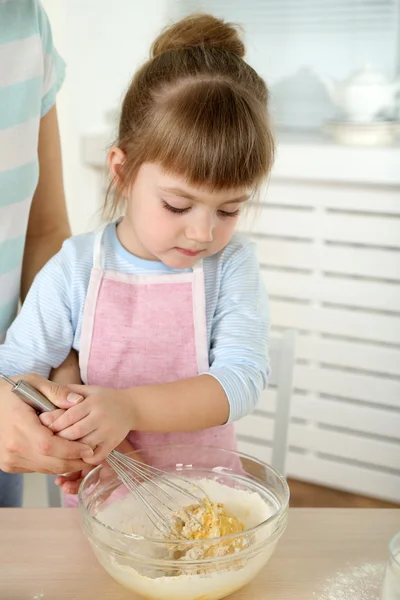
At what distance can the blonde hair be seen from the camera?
0.95 meters

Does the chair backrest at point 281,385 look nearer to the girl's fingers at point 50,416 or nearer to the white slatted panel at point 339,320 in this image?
the girl's fingers at point 50,416

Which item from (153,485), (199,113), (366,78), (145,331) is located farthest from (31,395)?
(366,78)

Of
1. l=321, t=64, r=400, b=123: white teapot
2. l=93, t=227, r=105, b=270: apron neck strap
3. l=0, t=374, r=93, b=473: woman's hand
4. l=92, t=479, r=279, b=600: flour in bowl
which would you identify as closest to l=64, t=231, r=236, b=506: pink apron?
l=93, t=227, r=105, b=270: apron neck strap

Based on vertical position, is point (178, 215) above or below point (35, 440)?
above

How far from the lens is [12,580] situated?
769 millimetres

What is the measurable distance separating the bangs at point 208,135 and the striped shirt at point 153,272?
17 centimetres

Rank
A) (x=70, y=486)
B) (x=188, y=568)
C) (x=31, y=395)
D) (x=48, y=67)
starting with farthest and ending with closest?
(x=48, y=67), (x=70, y=486), (x=31, y=395), (x=188, y=568)

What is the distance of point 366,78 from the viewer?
7.50ft

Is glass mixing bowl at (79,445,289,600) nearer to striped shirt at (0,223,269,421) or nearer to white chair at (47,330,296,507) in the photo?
striped shirt at (0,223,269,421)

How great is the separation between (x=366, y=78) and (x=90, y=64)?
89 centimetres

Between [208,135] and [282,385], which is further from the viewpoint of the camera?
[282,385]

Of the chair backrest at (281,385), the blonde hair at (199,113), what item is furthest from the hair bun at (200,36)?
the chair backrest at (281,385)

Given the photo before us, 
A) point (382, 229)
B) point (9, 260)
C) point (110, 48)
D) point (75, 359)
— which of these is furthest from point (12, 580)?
point (110, 48)

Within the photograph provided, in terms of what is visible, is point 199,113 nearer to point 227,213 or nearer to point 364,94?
point 227,213
